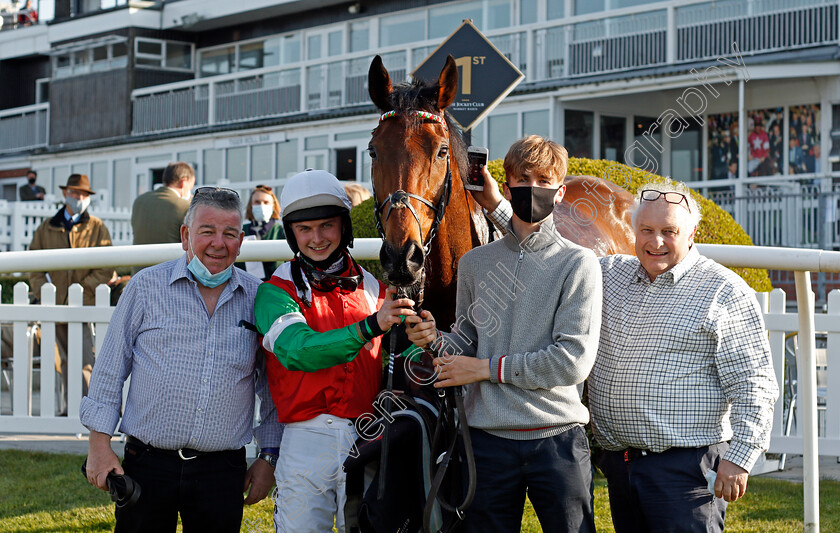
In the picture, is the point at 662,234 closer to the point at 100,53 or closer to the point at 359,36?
the point at 359,36

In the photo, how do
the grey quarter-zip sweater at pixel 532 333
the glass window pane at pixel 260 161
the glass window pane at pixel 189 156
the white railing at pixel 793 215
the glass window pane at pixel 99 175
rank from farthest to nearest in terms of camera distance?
the glass window pane at pixel 99 175 < the glass window pane at pixel 189 156 < the glass window pane at pixel 260 161 < the white railing at pixel 793 215 < the grey quarter-zip sweater at pixel 532 333

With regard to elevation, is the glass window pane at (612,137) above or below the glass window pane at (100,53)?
below

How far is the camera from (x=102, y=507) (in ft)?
16.6

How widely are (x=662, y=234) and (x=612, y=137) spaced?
628 inches

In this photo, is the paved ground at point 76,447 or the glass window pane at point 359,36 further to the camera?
the glass window pane at point 359,36

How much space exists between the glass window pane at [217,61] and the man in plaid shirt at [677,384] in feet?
77.2

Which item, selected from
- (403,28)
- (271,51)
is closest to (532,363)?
(403,28)

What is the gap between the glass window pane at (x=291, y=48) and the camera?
77.5 feet

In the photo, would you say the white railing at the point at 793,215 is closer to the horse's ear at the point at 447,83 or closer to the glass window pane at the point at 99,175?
the horse's ear at the point at 447,83

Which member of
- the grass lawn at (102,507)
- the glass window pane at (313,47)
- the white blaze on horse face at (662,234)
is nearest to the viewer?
the white blaze on horse face at (662,234)

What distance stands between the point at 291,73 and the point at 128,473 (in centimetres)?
2014

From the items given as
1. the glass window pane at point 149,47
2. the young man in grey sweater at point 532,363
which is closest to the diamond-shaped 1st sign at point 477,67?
the young man in grey sweater at point 532,363

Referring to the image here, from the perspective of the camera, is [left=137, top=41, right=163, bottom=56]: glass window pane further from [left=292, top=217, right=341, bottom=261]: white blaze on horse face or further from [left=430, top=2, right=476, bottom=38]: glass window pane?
[left=292, top=217, right=341, bottom=261]: white blaze on horse face

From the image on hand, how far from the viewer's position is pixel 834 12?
14.5 meters
